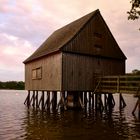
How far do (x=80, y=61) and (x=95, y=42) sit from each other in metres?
2.78

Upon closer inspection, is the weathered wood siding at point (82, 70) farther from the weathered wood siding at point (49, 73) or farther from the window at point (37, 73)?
the window at point (37, 73)

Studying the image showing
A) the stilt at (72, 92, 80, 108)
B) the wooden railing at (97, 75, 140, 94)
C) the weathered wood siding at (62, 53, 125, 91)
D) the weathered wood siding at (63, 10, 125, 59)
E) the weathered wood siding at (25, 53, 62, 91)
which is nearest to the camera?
the wooden railing at (97, 75, 140, 94)

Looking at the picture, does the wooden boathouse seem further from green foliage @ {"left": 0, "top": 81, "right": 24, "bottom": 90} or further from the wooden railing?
green foliage @ {"left": 0, "top": 81, "right": 24, "bottom": 90}

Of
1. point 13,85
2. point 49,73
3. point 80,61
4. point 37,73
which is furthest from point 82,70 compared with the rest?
point 13,85

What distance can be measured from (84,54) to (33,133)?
1407cm

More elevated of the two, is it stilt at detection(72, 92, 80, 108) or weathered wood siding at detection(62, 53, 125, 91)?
weathered wood siding at detection(62, 53, 125, 91)

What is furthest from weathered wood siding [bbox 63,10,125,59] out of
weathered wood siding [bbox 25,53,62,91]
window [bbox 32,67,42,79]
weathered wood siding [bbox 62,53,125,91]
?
window [bbox 32,67,42,79]

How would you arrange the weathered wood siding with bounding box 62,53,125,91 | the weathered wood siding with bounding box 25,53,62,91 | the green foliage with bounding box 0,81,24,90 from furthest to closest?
the green foliage with bounding box 0,81,24,90
the weathered wood siding with bounding box 25,53,62,91
the weathered wood siding with bounding box 62,53,125,91

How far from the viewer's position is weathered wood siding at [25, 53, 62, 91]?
93.0 ft

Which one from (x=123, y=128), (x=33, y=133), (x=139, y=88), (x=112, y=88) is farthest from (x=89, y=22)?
(x=33, y=133)

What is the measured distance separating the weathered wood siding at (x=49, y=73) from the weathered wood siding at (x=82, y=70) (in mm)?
689

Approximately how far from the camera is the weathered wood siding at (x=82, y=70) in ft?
92.3

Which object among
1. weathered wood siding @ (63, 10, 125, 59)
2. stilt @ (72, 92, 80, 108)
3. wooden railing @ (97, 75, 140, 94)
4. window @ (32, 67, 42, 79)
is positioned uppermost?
weathered wood siding @ (63, 10, 125, 59)

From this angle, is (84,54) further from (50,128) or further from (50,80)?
(50,128)
